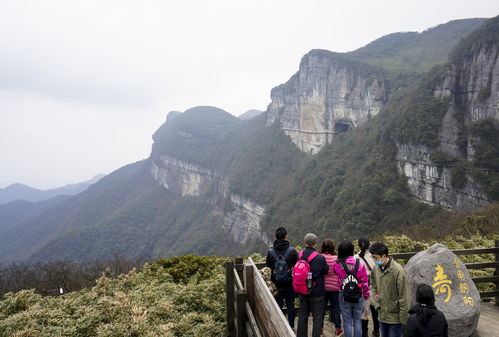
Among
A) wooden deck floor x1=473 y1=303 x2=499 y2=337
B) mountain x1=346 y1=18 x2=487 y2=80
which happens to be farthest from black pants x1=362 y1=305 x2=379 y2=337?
mountain x1=346 y1=18 x2=487 y2=80

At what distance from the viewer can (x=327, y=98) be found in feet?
303

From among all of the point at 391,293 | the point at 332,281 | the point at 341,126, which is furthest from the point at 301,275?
the point at 341,126

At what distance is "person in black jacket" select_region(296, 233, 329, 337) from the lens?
518 cm

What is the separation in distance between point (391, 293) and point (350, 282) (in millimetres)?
→ 624

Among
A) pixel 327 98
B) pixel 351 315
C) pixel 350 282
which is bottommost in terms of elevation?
pixel 351 315

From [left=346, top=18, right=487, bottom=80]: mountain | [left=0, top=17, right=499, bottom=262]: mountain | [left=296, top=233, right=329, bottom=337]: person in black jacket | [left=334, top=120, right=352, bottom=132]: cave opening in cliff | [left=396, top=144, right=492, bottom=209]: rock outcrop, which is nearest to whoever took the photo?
[left=296, top=233, right=329, bottom=337]: person in black jacket

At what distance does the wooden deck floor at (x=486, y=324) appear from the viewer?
5.88m

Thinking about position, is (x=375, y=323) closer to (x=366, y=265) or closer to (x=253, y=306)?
(x=366, y=265)

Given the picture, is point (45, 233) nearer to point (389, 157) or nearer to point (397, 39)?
point (389, 157)

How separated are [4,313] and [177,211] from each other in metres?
141

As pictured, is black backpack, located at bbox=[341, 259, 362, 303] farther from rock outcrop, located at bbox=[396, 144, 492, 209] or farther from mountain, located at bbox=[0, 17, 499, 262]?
rock outcrop, located at bbox=[396, 144, 492, 209]

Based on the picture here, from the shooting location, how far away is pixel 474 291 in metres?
5.59

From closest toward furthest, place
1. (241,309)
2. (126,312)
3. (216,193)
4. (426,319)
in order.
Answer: (426,319) < (241,309) < (126,312) < (216,193)

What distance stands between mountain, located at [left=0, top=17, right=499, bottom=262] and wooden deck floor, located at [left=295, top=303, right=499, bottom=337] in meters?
36.2
